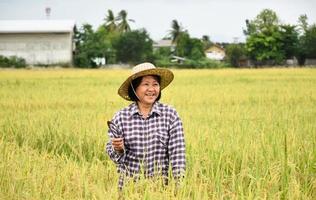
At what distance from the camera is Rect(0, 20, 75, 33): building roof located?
39906 millimetres

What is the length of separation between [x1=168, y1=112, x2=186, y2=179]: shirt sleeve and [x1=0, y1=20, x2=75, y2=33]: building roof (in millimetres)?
36917

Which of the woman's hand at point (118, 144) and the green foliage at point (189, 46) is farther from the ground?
the green foliage at point (189, 46)

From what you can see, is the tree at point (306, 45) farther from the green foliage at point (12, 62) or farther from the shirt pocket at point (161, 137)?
the shirt pocket at point (161, 137)

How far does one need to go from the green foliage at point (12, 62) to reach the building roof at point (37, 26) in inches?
103

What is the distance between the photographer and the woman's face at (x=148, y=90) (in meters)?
3.48

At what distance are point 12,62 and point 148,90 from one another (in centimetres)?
3515

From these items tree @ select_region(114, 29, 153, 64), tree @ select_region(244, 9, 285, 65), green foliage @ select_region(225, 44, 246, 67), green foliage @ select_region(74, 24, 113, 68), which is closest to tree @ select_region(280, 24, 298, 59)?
tree @ select_region(244, 9, 285, 65)

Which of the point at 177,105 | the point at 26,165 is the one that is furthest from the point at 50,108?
the point at 26,165

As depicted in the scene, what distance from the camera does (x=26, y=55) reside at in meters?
39.3

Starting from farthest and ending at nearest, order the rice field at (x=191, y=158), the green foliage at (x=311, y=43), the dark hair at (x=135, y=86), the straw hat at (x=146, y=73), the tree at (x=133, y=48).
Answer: the green foliage at (x=311, y=43) → the tree at (x=133, y=48) → the dark hair at (x=135, y=86) → the straw hat at (x=146, y=73) → the rice field at (x=191, y=158)

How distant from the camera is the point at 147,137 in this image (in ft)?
11.5

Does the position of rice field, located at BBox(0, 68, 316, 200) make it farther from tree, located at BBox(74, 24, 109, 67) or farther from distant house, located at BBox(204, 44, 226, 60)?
distant house, located at BBox(204, 44, 226, 60)

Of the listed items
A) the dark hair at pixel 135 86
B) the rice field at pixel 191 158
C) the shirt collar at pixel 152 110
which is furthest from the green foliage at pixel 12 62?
the shirt collar at pixel 152 110

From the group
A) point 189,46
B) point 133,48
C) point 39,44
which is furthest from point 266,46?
point 39,44
